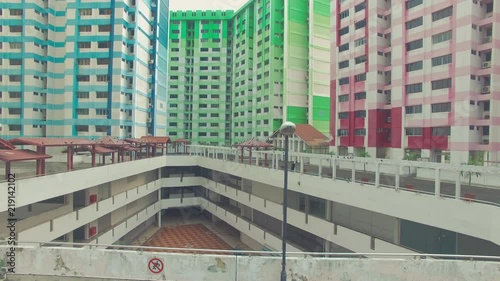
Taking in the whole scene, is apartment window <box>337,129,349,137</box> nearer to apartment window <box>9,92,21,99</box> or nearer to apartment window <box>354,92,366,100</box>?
apartment window <box>354,92,366,100</box>

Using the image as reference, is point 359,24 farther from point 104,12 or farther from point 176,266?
point 176,266

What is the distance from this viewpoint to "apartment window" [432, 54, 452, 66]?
3423 centimetres

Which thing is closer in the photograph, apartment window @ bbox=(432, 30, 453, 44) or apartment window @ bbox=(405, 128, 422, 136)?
apartment window @ bbox=(432, 30, 453, 44)

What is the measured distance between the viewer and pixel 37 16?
48812 mm

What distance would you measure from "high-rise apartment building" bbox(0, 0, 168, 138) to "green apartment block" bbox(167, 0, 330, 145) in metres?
29.9

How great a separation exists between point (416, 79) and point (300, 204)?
2225 centimetres

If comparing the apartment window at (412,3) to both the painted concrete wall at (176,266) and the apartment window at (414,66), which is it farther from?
the painted concrete wall at (176,266)

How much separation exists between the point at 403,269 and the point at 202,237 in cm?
2936

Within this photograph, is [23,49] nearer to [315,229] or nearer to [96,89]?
[96,89]

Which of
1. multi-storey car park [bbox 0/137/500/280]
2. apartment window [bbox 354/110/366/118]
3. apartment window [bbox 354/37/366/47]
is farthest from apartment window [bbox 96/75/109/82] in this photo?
apartment window [bbox 354/110/366/118]

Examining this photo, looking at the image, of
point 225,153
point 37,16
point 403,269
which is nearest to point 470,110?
point 225,153

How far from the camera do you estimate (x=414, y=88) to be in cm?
3800

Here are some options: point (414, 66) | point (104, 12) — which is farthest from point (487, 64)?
point (104, 12)

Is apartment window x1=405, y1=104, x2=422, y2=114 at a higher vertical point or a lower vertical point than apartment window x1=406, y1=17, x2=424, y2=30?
lower
